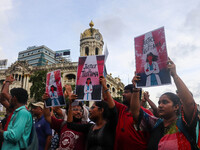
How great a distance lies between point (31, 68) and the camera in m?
42.7

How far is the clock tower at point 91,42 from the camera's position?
4127 centimetres

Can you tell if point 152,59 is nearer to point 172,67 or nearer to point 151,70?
point 151,70

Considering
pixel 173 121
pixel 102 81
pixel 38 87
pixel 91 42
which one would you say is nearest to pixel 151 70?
pixel 173 121

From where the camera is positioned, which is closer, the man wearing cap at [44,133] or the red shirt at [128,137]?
the red shirt at [128,137]

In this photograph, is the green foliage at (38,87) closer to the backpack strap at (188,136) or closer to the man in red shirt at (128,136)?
the man in red shirt at (128,136)

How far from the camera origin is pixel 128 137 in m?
3.11

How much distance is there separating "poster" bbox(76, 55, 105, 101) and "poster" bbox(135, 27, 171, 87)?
0.90m

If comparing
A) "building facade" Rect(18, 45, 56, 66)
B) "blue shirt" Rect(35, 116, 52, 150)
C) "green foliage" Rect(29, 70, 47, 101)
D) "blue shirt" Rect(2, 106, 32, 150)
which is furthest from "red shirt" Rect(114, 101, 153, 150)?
"building facade" Rect(18, 45, 56, 66)

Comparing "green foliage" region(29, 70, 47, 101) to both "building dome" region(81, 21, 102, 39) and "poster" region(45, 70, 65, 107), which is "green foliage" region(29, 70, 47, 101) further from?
"poster" region(45, 70, 65, 107)

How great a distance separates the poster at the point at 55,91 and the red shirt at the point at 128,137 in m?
1.55

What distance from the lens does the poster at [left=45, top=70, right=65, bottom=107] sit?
4.26 meters

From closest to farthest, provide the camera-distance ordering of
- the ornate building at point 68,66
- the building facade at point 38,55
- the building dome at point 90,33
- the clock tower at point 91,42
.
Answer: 1. the ornate building at point 68,66
2. the clock tower at point 91,42
3. the building dome at point 90,33
4. the building facade at point 38,55

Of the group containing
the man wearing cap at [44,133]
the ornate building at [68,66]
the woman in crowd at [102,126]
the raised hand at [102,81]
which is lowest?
the man wearing cap at [44,133]

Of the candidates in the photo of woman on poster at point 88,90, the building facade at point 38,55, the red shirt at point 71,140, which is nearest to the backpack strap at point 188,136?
the photo of woman on poster at point 88,90
